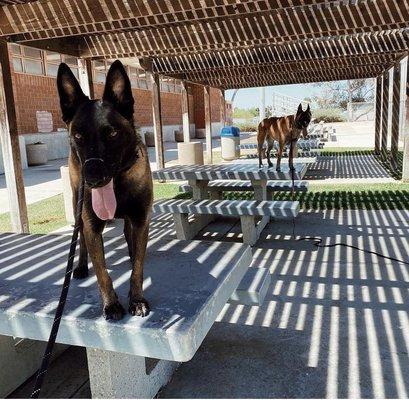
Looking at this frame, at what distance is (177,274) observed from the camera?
293 centimetres

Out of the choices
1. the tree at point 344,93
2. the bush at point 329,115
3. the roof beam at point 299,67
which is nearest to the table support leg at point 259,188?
the roof beam at point 299,67

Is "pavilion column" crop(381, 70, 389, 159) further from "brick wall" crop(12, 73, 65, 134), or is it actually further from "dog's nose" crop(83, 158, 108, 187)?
"dog's nose" crop(83, 158, 108, 187)

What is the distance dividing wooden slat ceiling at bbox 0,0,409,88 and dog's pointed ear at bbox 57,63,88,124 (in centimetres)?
315

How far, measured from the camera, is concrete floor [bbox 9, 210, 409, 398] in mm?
2859

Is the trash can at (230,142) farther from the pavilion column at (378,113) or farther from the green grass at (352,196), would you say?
the green grass at (352,196)

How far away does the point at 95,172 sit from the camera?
6.16 feet

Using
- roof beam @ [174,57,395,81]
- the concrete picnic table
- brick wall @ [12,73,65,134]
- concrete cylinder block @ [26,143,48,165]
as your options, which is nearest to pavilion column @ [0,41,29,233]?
the concrete picnic table

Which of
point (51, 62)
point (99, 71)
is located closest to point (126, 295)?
point (51, 62)

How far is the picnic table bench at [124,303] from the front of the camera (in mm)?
2191

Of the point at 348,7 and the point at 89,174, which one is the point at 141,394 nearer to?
the point at 89,174

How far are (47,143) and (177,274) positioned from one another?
18.6m

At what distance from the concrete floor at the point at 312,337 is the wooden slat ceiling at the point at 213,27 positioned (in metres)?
2.83

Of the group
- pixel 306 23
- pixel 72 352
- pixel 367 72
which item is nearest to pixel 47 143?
pixel 367 72

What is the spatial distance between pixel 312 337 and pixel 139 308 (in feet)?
5.92
